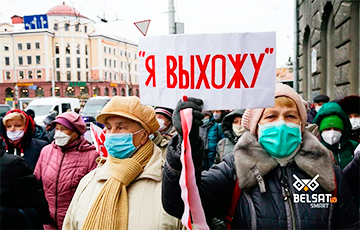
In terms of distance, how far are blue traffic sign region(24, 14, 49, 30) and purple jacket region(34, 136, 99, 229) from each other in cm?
2081

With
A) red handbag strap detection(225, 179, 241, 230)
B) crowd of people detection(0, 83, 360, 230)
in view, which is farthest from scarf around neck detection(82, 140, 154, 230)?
red handbag strap detection(225, 179, 241, 230)

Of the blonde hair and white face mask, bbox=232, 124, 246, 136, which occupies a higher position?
the blonde hair

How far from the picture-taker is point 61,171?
3.41 m

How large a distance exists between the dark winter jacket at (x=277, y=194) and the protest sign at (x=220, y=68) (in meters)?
0.44

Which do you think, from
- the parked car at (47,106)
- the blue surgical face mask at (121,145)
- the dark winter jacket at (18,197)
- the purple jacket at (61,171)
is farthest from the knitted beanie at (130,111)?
the parked car at (47,106)

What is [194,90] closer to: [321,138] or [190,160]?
[190,160]

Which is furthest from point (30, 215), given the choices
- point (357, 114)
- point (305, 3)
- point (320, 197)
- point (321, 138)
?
point (305, 3)

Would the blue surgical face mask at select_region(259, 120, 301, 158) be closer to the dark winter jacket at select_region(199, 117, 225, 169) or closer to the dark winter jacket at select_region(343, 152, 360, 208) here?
the dark winter jacket at select_region(343, 152, 360, 208)

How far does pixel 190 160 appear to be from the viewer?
4.90 feet

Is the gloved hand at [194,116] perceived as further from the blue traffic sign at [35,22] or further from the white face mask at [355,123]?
the blue traffic sign at [35,22]

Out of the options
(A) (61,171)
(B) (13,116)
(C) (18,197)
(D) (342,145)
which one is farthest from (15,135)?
(D) (342,145)

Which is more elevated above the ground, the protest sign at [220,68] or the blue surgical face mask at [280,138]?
the protest sign at [220,68]

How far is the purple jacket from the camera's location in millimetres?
3342

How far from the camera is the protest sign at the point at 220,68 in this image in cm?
158
